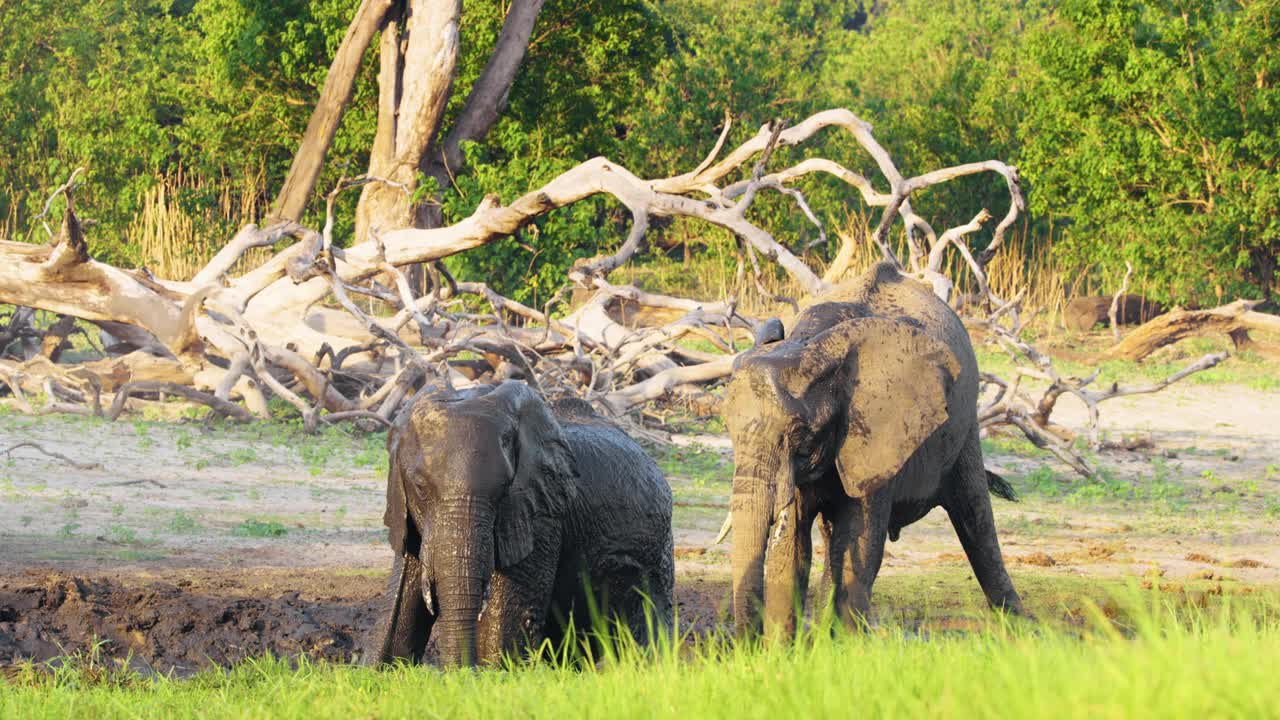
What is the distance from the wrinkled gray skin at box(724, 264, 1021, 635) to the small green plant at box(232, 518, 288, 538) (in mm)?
3754

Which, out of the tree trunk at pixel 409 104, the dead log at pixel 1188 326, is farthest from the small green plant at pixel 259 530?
the dead log at pixel 1188 326

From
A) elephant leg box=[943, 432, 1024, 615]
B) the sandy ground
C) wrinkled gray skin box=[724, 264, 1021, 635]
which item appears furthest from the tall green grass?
elephant leg box=[943, 432, 1024, 615]

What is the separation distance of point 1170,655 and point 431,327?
9238mm

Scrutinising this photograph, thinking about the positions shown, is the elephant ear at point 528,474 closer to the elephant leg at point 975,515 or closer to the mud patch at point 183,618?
the mud patch at point 183,618

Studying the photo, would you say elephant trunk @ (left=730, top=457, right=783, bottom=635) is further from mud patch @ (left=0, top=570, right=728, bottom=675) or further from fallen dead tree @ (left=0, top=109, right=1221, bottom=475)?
fallen dead tree @ (left=0, top=109, right=1221, bottom=475)

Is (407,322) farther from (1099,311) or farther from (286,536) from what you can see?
(1099,311)

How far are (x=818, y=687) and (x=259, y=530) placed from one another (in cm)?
587

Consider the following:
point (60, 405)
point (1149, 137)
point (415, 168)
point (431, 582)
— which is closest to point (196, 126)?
point (415, 168)

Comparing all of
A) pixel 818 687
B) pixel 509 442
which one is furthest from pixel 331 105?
pixel 818 687

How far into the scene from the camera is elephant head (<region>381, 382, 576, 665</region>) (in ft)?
16.8

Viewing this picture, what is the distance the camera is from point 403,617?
5.54 m

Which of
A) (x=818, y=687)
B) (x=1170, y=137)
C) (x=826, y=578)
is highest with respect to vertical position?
(x=1170, y=137)

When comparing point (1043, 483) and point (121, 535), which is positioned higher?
point (1043, 483)

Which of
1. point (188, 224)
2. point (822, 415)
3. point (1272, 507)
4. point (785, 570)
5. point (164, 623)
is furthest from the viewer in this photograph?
point (188, 224)
